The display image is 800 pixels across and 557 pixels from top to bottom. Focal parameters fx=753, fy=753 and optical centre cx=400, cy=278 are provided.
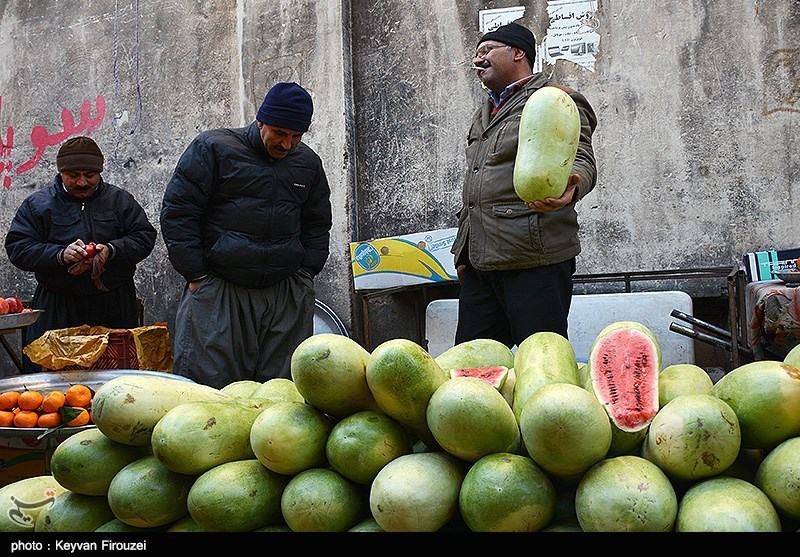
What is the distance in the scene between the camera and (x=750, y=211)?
463cm

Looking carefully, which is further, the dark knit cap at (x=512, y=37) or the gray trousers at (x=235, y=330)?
the gray trousers at (x=235, y=330)

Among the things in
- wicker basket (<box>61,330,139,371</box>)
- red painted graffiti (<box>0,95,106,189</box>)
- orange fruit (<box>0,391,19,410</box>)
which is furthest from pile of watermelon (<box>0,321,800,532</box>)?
red painted graffiti (<box>0,95,106,189</box>)

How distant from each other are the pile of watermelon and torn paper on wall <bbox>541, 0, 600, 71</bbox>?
3926 millimetres

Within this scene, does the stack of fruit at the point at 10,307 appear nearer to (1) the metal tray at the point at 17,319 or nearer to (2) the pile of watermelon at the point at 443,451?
(1) the metal tray at the point at 17,319

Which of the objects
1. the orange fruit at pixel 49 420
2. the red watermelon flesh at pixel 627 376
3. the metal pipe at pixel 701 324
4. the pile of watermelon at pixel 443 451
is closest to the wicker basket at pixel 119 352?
the orange fruit at pixel 49 420

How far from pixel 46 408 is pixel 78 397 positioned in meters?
0.11

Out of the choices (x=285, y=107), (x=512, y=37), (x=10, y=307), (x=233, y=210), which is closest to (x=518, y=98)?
(x=512, y=37)

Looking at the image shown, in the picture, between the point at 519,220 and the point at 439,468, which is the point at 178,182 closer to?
the point at 519,220

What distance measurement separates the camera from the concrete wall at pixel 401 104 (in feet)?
15.3

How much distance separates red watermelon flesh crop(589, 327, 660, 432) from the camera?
3.92 ft

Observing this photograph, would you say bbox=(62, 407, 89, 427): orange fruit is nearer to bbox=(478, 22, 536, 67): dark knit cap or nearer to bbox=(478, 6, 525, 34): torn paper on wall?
bbox=(478, 22, 536, 67): dark knit cap

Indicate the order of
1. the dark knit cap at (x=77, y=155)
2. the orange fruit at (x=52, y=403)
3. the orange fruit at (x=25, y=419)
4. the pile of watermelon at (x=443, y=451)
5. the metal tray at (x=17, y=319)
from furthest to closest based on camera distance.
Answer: the dark knit cap at (x=77, y=155) < the metal tray at (x=17, y=319) < the orange fruit at (x=52, y=403) < the orange fruit at (x=25, y=419) < the pile of watermelon at (x=443, y=451)

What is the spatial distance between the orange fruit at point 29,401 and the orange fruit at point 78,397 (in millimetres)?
95
